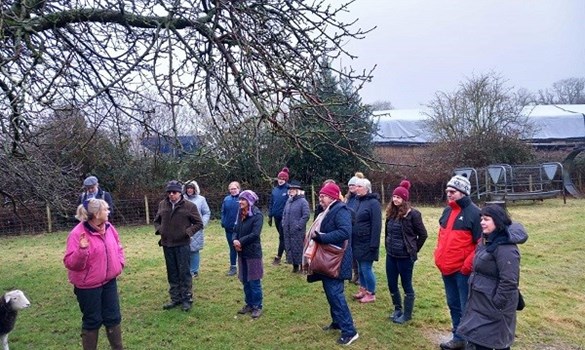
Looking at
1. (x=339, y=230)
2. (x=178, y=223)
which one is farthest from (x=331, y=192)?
(x=178, y=223)

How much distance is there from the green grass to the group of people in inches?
10.6

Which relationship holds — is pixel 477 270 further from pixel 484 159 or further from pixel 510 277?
pixel 484 159

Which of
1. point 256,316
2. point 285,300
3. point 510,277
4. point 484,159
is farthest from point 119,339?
point 484,159

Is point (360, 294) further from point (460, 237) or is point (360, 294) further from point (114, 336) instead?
point (114, 336)

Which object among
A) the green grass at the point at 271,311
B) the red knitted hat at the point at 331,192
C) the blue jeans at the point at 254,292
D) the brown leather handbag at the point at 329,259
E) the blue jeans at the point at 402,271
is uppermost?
the red knitted hat at the point at 331,192

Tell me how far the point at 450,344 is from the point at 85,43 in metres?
5.04

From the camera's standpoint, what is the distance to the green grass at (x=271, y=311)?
5828 millimetres

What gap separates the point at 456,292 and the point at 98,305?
141 inches

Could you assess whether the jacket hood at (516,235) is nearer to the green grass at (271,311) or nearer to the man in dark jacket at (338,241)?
the man in dark jacket at (338,241)

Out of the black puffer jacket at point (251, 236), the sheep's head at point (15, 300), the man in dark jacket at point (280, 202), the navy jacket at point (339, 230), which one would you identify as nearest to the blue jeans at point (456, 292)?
the navy jacket at point (339, 230)

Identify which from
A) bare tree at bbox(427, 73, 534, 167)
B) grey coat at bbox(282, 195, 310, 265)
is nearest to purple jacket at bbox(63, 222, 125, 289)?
grey coat at bbox(282, 195, 310, 265)

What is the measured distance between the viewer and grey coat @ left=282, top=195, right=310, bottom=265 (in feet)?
27.2

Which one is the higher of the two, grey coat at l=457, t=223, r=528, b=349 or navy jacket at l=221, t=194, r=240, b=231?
navy jacket at l=221, t=194, r=240, b=231

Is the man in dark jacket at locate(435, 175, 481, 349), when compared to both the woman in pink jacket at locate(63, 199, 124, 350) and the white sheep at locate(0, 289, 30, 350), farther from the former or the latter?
the white sheep at locate(0, 289, 30, 350)
